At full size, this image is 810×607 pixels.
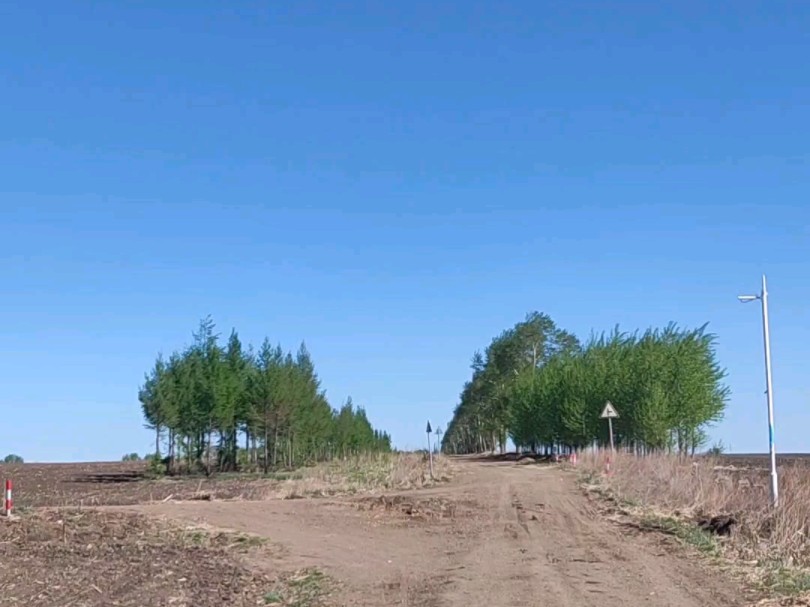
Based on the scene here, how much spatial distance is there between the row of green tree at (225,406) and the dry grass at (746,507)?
102 feet

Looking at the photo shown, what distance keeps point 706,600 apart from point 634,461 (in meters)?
27.7

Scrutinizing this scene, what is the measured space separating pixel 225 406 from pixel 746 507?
143 feet

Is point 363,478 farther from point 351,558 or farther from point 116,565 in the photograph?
point 116,565

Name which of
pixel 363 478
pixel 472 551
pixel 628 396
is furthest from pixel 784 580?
pixel 628 396

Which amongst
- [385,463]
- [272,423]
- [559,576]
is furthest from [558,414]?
[559,576]

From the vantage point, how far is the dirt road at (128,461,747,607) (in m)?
13.2

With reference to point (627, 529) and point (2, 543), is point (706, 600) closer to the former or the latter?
point (627, 529)

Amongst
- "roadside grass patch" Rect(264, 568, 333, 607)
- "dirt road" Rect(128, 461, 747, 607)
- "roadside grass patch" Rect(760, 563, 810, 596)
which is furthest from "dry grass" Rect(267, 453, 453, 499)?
"roadside grass patch" Rect(760, 563, 810, 596)

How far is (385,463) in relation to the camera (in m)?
48.4

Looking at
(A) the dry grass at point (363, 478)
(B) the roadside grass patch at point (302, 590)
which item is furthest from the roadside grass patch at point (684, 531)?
(A) the dry grass at point (363, 478)

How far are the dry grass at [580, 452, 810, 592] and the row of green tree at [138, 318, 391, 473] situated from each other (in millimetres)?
31004

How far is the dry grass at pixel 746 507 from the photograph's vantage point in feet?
50.3

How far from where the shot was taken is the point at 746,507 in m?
20.0

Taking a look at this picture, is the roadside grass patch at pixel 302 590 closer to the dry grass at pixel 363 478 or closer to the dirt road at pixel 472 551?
the dirt road at pixel 472 551
